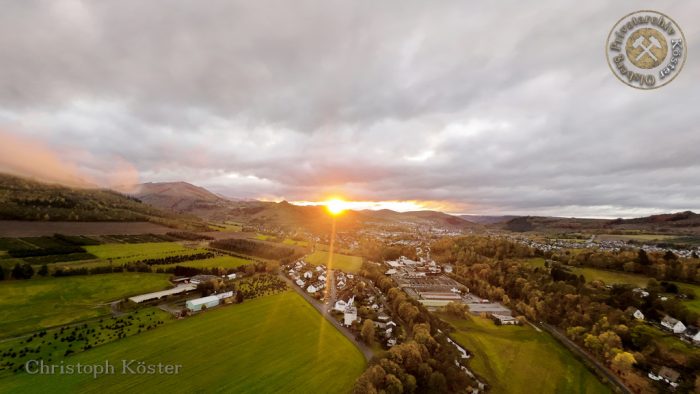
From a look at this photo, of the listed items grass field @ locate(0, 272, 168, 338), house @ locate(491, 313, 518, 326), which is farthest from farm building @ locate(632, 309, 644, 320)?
grass field @ locate(0, 272, 168, 338)

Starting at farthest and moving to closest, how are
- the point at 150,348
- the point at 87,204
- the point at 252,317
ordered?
the point at 87,204
the point at 252,317
the point at 150,348

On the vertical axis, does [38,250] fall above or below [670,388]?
above

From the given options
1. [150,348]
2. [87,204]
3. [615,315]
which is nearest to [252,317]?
[150,348]

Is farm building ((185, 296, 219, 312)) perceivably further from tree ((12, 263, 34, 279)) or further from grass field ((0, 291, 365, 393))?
tree ((12, 263, 34, 279))

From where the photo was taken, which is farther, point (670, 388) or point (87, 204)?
point (87, 204)

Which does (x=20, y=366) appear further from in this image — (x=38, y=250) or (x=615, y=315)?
(x=615, y=315)

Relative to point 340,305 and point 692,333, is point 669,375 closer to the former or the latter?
point 692,333
